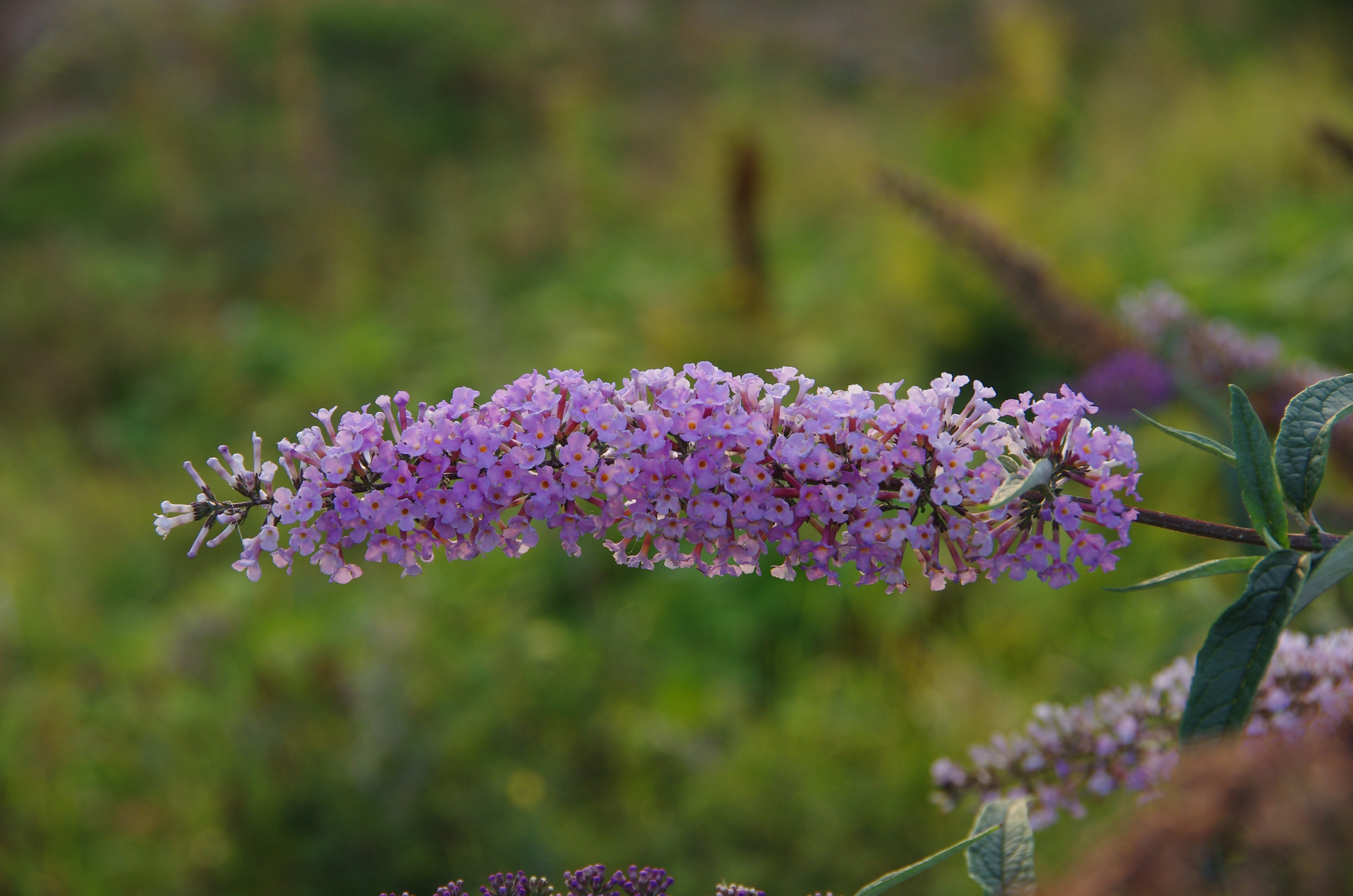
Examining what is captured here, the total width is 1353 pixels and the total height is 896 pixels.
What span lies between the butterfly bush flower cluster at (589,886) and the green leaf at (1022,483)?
0.44 metres

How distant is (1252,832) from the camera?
1.50 feet

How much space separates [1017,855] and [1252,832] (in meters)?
0.45

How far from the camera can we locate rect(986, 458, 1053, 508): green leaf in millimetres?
800

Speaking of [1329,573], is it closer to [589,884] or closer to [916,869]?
[916,869]

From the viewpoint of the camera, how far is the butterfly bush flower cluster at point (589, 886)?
84 cm

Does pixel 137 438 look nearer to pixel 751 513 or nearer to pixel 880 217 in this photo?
pixel 880 217

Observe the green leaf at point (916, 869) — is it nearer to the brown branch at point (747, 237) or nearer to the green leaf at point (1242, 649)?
the green leaf at point (1242, 649)

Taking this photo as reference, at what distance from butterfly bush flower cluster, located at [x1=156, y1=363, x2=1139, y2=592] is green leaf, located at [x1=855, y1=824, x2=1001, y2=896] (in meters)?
0.24

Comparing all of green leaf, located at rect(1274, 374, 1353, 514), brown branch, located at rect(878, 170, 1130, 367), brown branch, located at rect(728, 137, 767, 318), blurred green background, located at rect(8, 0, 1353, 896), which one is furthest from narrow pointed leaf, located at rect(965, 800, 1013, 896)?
brown branch, located at rect(728, 137, 767, 318)

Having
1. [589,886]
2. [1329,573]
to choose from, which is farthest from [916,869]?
[1329,573]

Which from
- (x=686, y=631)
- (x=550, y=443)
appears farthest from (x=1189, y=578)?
(x=686, y=631)

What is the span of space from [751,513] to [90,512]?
6114 millimetres

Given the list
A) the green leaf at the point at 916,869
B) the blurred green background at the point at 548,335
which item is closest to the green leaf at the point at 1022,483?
the green leaf at the point at 916,869

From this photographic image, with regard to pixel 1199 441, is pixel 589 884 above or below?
below
